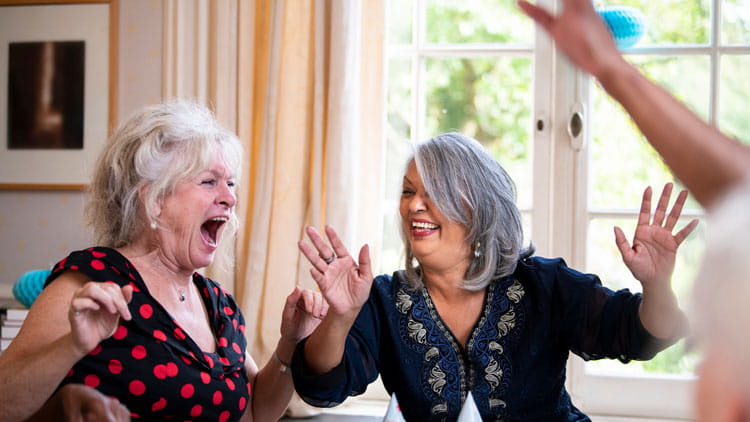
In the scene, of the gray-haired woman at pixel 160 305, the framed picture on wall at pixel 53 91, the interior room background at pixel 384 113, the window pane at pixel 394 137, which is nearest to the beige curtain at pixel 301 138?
the interior room background at pixel 384 113

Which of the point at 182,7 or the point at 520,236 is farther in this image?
the point at 182,7

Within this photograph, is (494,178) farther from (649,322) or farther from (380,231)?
(380,231)

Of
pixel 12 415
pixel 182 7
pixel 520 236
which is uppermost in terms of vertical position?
pixel 182 7

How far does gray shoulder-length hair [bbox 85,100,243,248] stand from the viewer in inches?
62.8

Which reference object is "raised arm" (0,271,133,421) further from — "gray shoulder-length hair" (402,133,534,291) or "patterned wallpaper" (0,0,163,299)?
"patterned wallpaper" (0,0,163,299)

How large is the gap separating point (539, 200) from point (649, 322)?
1116mm

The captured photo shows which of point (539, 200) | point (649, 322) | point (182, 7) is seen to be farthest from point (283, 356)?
point (182, 7)

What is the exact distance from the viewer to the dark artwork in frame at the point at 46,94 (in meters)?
2.75

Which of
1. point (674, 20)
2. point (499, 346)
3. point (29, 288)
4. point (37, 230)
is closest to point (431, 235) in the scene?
point (499, 346)

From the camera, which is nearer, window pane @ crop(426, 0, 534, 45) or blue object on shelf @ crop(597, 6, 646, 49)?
blue object on shelf @ crop(597, 6, 646, 49)

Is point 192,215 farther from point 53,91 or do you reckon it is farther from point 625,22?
point 625,22

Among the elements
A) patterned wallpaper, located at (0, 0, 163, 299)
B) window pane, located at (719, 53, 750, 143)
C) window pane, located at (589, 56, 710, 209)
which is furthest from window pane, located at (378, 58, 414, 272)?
window pane, located at (719, 53, 750, 143)

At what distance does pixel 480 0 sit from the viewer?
8.96 feet

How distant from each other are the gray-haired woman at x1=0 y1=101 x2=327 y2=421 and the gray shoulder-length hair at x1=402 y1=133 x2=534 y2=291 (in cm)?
36
